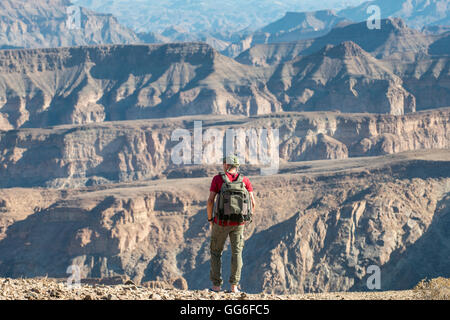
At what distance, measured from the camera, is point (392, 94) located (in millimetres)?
170750

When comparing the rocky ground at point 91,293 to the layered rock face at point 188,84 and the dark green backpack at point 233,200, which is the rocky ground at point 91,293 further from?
the layered rock face at point 188,84

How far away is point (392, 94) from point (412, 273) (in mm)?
111920

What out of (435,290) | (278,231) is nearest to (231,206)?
(435,290)

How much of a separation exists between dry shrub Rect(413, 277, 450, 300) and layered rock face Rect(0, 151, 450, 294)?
4394 centimetres

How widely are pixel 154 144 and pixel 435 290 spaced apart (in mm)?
118962

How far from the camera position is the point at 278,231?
6938 cm

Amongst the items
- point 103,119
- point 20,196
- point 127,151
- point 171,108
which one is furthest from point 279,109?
point 20,196

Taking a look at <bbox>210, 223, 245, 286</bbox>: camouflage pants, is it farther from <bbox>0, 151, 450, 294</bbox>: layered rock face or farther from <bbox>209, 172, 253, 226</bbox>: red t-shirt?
<bbox>0, 151, 450, 294</bbox>: layered rock face

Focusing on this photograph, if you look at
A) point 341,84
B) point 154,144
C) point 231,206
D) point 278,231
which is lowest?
point 231,206

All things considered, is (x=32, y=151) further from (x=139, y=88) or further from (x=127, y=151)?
(x=139, y=88)

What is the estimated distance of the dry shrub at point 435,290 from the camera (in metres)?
17.5

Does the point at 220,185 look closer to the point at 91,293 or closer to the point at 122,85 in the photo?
the point at 91,293

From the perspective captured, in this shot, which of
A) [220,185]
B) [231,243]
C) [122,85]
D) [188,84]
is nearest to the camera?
[220,185]

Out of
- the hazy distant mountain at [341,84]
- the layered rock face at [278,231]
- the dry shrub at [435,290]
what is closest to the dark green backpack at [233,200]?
the dry shrub at [435,290]
